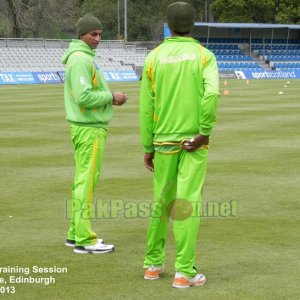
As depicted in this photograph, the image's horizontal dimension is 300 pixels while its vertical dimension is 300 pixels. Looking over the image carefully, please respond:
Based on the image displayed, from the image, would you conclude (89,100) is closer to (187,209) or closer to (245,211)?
(187,209)

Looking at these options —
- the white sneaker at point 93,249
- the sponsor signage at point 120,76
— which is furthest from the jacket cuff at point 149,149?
the sponsor signage at point 120,76

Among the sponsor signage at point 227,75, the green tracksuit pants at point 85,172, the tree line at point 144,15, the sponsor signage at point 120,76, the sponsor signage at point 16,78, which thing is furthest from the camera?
the tree line at point 144,15

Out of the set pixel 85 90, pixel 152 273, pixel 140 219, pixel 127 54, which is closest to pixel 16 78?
pixel 127 54

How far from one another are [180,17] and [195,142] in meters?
1.02

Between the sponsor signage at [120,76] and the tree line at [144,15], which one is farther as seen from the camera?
the tree line at [144,15]

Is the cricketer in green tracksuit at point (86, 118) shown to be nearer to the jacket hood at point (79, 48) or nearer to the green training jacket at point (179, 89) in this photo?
the jacket hood at point (79, 48)

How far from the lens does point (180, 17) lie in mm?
7219

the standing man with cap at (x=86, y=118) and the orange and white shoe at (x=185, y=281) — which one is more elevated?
the standing man with cap at (x=86, y=118)

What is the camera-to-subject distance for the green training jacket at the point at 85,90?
329 inches

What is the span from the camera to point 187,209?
23.6 ft

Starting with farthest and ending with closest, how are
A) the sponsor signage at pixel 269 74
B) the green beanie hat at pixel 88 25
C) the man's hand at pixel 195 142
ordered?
the sponsor signage at pixel 269 74, the green beanie hat at pixel 88 25, the man's hand at pixel 195 142

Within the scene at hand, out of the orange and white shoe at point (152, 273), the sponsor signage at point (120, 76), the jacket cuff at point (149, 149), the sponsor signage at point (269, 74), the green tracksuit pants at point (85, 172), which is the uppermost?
the jacket cuff at point (149, 149)

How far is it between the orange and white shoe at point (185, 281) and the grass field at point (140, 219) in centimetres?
6

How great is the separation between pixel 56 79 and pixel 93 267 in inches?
2040
